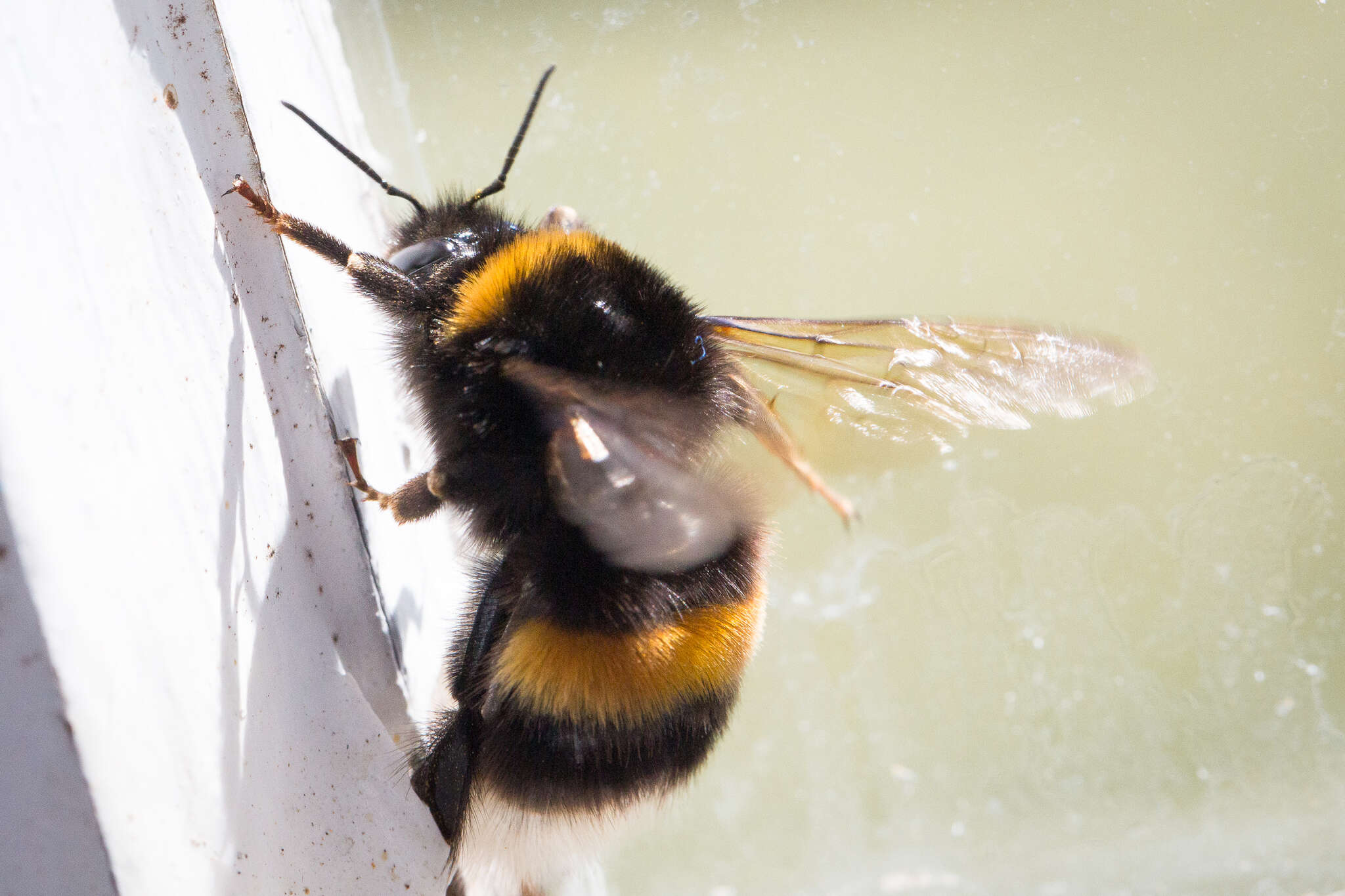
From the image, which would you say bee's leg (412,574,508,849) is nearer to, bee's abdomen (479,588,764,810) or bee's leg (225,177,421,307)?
bee's abdomen (479,588,764,810)

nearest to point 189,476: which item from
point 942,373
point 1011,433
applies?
point 942,373

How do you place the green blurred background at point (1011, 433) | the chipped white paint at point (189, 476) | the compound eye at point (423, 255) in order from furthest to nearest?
1. the green blurred background at point (1011, 433)
2. the compound eye at point (423, 255)
3. the chipped white paint at point (189, 476)

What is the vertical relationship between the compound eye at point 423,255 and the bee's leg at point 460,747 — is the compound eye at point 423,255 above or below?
above

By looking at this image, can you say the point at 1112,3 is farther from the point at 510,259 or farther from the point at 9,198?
the point at 9,198

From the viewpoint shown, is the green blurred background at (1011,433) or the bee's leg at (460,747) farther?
the green blurred background at (1011,433)

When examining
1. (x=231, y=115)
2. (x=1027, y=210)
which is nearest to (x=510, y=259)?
(x=231, y=115)

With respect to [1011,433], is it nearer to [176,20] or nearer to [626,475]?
[626,475]

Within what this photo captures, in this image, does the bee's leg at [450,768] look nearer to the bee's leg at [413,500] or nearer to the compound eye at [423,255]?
the bee's leg at [413,500]

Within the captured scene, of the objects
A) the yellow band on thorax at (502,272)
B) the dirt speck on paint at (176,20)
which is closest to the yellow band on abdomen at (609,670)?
the yellow band on thorax at (502,272)

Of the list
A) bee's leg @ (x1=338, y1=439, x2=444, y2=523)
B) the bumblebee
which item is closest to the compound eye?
the bumblebee
